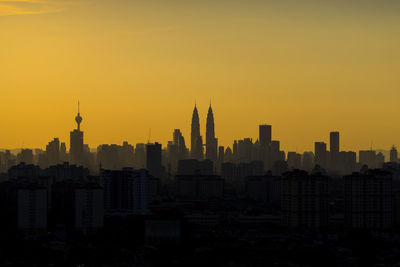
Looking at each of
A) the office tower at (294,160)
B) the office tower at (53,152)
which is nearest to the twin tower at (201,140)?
the office tower at (294,160)

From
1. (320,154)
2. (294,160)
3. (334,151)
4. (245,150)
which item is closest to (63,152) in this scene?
(245,150)

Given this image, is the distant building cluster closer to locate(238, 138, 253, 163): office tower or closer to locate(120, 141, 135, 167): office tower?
locate(120, 141, 135, 167): office tower

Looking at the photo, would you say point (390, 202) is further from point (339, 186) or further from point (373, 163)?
point (373, 163)

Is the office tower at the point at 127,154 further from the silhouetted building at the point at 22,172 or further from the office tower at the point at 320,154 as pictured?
the silhouetted building at the point at 22,172

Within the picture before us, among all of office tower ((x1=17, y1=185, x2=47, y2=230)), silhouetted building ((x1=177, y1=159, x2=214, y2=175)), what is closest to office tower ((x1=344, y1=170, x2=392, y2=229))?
office tower ((x1=17, y1=185, x2=47, y2=230))

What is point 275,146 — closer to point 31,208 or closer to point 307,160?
point 307,160

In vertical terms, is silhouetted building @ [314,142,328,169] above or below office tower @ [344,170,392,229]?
above
